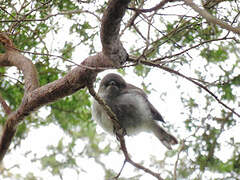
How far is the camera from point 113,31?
2.69 meters

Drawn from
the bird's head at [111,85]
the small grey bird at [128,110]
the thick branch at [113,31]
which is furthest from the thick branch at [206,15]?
the bird's head at [111,85]

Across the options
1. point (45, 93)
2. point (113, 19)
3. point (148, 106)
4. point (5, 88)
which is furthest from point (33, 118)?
point (113, 19)

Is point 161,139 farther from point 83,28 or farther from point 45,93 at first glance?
point 45,93

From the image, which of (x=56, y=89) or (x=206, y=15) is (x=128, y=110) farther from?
(x=206, y=15)

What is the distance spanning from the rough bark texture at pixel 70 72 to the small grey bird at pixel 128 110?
1.29 meters

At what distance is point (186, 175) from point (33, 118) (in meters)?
3.17

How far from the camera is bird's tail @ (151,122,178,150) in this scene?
17.7ft

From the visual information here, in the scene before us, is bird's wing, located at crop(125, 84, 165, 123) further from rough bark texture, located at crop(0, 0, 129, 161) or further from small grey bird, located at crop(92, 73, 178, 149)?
rough bark texture, located at crop(0, 0, 129, 161)

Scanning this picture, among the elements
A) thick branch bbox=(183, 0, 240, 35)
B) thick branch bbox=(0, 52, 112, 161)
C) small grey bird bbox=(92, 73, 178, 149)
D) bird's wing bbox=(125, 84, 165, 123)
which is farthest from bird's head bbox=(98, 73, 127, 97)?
thick branch bbox=(183, 0, 240, 35)

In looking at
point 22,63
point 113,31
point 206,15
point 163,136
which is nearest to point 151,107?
point 163,136

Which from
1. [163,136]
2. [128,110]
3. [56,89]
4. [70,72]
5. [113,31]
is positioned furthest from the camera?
[163,136]

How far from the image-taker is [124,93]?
Answer: 17.1ft

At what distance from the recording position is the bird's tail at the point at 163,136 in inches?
213

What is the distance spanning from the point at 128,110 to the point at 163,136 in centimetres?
95
